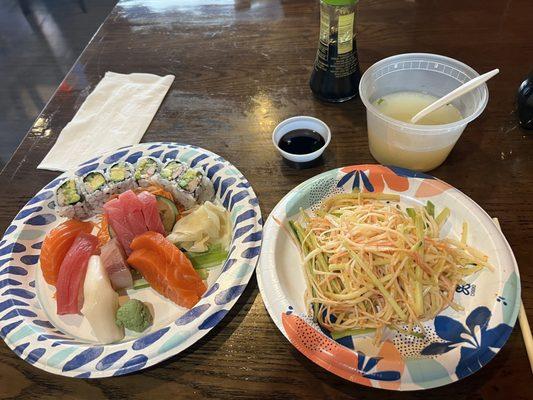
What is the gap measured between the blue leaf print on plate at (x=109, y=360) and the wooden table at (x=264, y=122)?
0.24 feet

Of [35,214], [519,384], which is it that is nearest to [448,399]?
[519,384]

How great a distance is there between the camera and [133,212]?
143cm

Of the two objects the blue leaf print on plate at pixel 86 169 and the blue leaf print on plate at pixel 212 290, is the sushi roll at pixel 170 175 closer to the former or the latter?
the blue leaf print on plate at pixel 86 169

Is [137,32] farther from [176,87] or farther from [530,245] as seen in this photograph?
[530,245]

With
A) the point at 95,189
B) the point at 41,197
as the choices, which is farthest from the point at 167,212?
the point at 41,197

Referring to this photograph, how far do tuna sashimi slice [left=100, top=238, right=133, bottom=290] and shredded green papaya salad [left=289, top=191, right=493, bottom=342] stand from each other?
61 cm

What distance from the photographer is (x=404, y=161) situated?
151cm

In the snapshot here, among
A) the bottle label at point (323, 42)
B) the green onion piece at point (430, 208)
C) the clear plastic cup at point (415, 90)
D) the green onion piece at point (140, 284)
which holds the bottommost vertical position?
the green onion piece at point (140, 284)

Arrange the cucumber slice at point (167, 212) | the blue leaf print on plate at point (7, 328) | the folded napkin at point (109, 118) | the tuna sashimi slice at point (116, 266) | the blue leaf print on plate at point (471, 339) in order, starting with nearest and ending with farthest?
1. the blue leaf print on plate at point (471, 339)
2. the blue leaf print on plate at point (7, 328)
3. the tuna sashimi slice at point (116, 266)
4. the cucumber slice at point (167, 212)
5. the folded napkin at point (109, 118)

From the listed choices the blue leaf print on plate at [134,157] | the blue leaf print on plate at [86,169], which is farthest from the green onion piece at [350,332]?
the blue leaf print on plate at [86,169]

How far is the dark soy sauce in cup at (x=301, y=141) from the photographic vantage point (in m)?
1.61

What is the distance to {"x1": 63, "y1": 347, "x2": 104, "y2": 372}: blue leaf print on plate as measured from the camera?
1.15m

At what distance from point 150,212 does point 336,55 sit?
984 millimetres

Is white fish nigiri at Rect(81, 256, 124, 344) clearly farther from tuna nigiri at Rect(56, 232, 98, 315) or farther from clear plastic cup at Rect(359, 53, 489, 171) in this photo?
clear plastic cup at Rect(359, 53, 489, 171)
